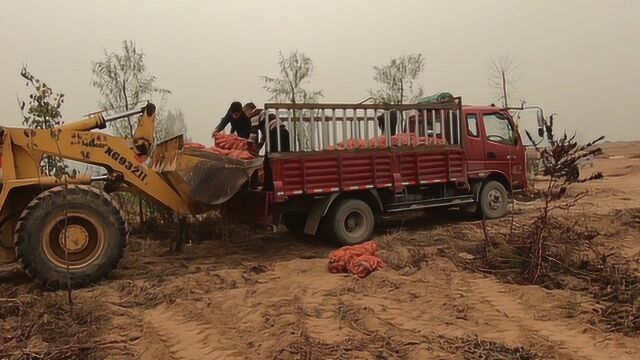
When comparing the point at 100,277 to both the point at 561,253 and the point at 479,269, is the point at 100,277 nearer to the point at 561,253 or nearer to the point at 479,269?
the point at 479,269

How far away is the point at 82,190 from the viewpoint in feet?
22.9

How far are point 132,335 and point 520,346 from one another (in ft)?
10.7

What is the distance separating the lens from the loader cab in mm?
11133

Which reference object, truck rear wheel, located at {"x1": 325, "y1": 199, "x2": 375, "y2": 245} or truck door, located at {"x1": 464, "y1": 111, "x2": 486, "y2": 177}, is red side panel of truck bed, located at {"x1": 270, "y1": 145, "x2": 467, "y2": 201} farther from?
truck door, located at {"x1": 464, "y1": 111, "x2": 486, "y2": 177}

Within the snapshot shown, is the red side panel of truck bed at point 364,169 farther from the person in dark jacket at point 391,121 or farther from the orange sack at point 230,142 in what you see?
the orange sack at point 230,142

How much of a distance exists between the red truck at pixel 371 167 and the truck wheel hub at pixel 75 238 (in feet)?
8.74

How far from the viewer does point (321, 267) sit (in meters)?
7.84

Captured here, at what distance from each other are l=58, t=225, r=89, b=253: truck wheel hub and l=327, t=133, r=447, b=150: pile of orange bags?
3.87m

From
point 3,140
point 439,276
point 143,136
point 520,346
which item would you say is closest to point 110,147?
point 143,136

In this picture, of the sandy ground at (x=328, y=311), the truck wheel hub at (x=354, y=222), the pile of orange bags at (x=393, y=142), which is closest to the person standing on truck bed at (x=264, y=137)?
the pile of orange bags at (x=393, y=142)

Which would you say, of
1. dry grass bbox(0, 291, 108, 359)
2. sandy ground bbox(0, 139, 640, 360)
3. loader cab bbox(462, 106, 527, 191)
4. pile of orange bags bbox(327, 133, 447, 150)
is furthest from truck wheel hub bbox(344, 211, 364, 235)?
dry grass bbox(0, 291, 108, 359)

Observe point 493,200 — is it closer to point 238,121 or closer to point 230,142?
point 238,121

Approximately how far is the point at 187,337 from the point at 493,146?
26.1 ft

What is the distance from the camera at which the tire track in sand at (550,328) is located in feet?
15.4
